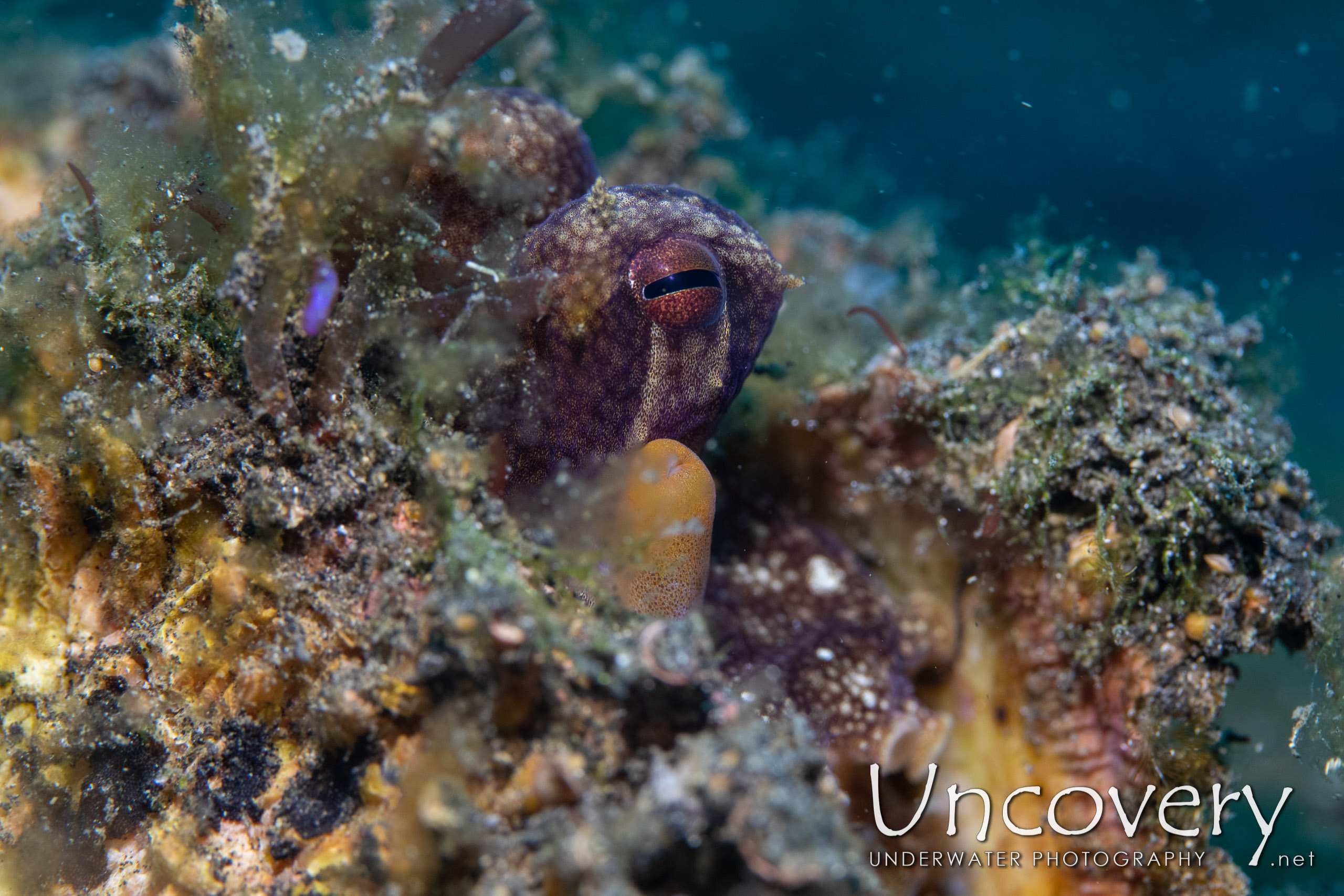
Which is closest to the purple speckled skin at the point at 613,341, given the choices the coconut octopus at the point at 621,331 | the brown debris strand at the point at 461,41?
the coconut octopus at the point at 621,331

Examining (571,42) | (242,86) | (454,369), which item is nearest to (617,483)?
(454,369)

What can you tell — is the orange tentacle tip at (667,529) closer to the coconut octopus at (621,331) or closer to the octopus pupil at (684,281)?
the coconut octopus at (621,331)

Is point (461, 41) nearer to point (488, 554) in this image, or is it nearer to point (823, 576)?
point (488, 554)

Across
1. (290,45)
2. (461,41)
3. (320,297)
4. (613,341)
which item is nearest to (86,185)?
(290,45)

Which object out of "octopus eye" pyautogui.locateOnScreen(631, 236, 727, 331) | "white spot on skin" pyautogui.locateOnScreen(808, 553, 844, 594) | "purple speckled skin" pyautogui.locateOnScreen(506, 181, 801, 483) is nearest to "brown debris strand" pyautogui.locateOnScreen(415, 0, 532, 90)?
"purple speckled skin" pyautogui.locateOnScreen(506, 181, 801, 483)

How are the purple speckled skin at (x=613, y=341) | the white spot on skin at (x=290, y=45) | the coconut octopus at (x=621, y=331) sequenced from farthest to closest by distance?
the purple speckled skin at (x=613, y=341) → the coconut octopus at (x=621, y=331) → the white spot on skin at (x=290, y=45)

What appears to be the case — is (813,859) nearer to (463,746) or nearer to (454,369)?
(463,746)
